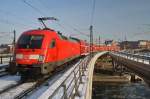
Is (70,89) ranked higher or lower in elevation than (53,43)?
lower

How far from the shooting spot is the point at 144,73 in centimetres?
2741

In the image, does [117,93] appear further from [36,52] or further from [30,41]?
[36,52]

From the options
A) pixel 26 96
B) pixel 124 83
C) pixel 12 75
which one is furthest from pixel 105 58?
pixel 26 96

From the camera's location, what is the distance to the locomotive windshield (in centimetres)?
1980

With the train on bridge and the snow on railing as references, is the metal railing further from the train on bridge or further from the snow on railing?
the train on bridge

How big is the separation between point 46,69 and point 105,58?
7629 centimetres

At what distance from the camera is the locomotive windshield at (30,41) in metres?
19.8

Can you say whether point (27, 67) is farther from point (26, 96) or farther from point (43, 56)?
point (26, 96)

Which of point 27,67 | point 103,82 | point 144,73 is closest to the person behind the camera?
point 27,67

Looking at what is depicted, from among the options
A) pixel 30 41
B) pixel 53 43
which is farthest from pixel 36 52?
pixel 53 43

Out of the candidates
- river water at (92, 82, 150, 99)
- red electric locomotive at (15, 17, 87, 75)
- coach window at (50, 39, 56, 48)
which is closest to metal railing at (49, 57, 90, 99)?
red electric locomotive at (15, 17, 87, 75)

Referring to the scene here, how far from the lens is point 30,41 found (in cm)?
2011

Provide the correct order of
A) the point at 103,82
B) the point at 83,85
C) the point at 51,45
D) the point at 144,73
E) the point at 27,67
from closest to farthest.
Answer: the point at 83,85 → the point at 27,67 → the point at 51,45 → the point at 144,73 → the point at 103,82

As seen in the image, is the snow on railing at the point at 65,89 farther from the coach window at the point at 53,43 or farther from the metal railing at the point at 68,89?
the coach window at the point at 53,43
